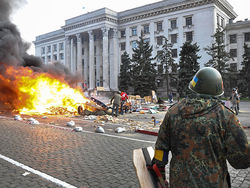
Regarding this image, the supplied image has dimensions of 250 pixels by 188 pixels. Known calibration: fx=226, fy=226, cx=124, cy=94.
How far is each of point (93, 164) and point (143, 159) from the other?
3202 mm

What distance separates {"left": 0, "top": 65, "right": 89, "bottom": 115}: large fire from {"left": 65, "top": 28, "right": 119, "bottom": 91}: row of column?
37.1 meters

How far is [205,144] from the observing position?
71.3 inches

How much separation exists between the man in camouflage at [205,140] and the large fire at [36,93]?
1545 cm

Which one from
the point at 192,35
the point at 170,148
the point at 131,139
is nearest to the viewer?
the point at 170,148

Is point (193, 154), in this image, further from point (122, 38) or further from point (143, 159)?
point (122, 38)

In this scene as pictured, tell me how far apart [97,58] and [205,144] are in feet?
203

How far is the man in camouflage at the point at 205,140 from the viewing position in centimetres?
177

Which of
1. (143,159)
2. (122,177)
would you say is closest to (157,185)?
(143,159)

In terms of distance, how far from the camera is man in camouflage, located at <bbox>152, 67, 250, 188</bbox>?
177 centimetres

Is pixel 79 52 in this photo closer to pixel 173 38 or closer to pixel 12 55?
pixel 173 38

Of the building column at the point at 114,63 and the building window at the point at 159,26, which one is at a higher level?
the building window at the point at 159,26

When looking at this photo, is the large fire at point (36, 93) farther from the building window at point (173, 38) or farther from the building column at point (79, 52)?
the building column at point (79, 52)

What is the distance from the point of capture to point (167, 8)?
49.1 metres

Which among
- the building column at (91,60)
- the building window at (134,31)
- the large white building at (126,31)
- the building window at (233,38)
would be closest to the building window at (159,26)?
the large white building at (126,31)
